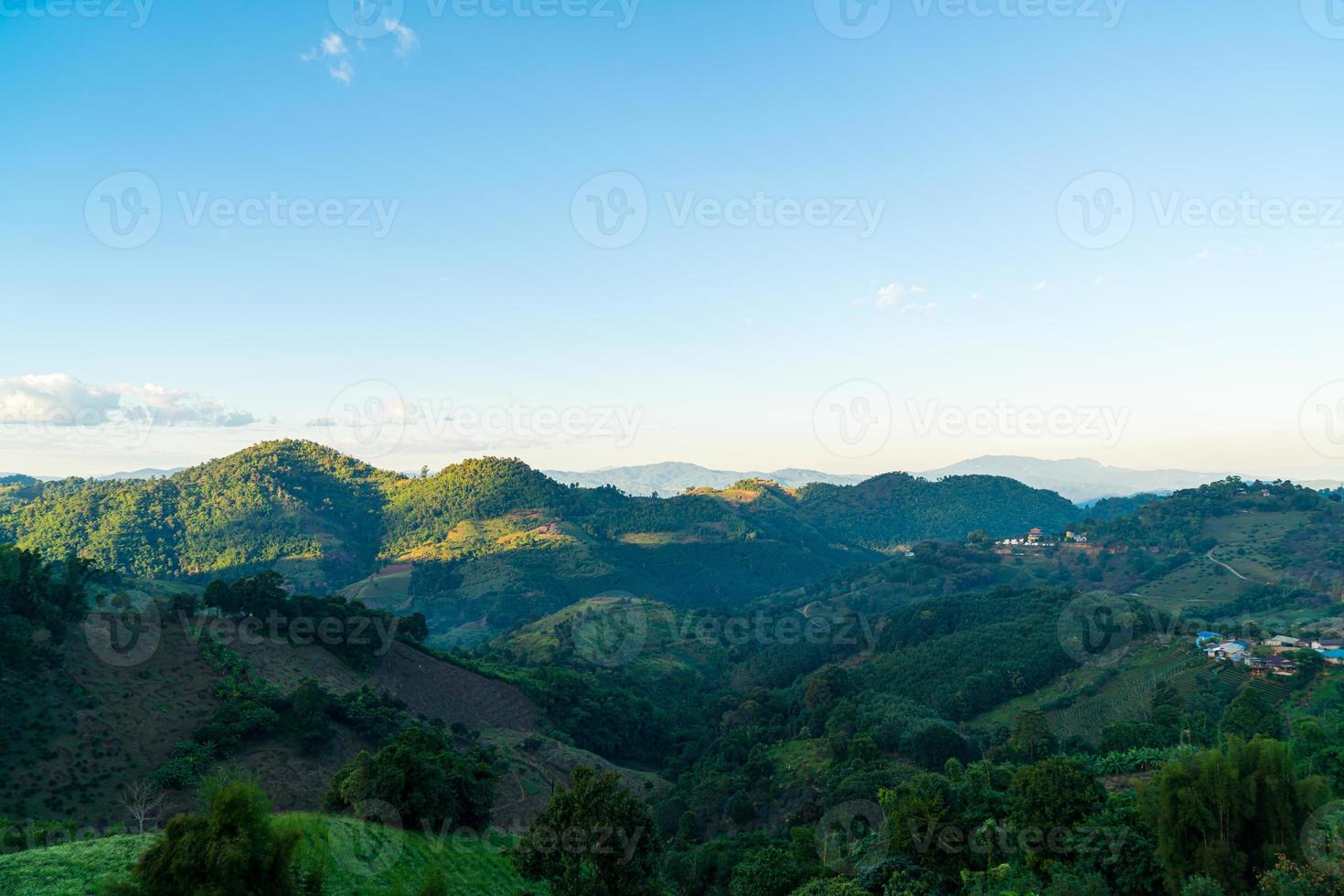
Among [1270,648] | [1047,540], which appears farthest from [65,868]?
[1047,540]

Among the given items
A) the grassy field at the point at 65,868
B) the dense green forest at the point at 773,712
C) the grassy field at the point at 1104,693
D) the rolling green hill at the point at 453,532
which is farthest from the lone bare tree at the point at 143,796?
the rolling green hill at the point at 453,532

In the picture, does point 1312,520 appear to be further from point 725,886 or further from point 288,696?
point 288,696

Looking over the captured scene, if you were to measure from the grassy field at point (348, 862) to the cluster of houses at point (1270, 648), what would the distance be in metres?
51.6

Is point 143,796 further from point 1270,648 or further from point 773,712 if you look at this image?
point 1270,648

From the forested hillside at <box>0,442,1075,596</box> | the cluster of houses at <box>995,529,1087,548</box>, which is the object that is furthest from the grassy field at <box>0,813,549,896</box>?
the cluster of houses at <box>995,529,1087,548</box>

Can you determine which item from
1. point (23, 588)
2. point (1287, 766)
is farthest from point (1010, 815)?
point (23, 588)

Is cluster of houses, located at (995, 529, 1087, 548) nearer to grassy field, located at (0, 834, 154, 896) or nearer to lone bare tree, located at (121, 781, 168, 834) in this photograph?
lone bare tree, located at (121, 781, 168, 834)

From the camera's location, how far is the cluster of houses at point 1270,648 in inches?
1880

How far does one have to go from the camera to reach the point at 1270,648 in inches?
2058

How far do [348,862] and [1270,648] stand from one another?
62538 mm

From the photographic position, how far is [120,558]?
124 m

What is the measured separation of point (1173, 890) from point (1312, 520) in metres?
119

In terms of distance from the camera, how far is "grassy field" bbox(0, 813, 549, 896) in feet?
46.7

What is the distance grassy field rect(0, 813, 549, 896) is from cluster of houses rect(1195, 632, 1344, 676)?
51563 millimetres
